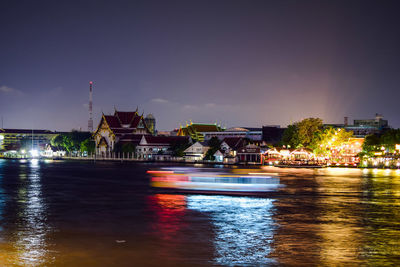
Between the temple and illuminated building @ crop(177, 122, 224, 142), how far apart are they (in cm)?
1262

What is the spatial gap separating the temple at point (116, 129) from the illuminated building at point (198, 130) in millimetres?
12623

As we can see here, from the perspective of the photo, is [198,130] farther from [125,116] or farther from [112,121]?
[112,121]

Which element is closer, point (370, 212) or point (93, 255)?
point (93, 255)

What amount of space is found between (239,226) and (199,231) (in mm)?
2012

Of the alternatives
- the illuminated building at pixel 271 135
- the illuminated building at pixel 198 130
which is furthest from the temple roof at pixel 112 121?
the illuminated building at pixel 271 135

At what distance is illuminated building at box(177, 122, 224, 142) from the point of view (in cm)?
15650

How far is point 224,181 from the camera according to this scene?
3788 centimetres

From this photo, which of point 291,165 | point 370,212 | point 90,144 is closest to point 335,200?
point 370,212

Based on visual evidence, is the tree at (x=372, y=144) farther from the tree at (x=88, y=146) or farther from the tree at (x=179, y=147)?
the tree at (x=88, y=146)

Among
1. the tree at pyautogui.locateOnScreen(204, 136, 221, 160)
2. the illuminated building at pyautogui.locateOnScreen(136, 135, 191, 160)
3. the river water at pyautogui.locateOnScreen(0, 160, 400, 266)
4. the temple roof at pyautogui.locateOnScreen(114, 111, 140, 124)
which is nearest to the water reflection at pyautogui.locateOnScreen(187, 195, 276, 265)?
the river water at pyautogui.locateOnScreen(0, 160, 400, 266)

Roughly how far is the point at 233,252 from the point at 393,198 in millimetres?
20480

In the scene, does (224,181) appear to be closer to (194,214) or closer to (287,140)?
(194,214)

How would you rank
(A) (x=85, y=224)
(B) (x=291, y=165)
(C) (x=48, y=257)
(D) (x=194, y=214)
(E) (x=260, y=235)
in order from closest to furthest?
(C) (x=48, y=257), (E) (x=260, y=235), (A) (x=85, y=224), (D) (x=194, y=214), (B) (x=291, y=165)

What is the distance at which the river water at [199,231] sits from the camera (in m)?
14.2
